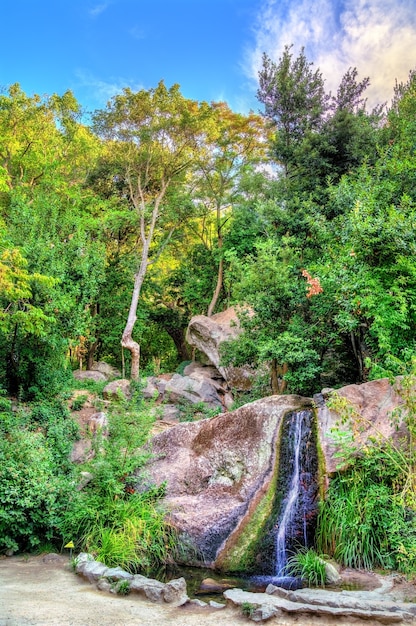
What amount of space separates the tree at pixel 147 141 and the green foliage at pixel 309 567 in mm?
10980

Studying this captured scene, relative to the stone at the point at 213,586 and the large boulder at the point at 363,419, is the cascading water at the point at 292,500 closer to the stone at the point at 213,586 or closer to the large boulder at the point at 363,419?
the large boulder at the point at 363,419

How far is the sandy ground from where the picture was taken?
4.25 m

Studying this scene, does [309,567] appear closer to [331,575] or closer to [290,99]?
[331,575]

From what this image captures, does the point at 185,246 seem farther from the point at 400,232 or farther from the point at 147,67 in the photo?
the point at 400,232

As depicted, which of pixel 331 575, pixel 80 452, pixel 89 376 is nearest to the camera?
pixel 331 575

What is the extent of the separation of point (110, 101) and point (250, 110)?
664 cm

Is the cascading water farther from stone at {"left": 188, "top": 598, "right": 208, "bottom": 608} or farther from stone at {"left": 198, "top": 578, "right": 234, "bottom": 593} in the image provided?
stone at {"left": 188, "top": 598, "right": 208, "bottom": 608}

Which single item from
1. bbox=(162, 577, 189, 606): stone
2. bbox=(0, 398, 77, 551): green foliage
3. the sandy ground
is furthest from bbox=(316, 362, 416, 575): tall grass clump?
bbox=(0, 398, 77, 551): green foliage

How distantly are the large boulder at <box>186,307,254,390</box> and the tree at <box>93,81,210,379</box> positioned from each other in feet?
8.16

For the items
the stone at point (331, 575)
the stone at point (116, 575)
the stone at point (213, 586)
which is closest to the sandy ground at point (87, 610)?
the stone at point (116, 575)

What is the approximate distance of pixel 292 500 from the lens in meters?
7.20

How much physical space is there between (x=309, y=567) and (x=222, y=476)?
2.16 metres

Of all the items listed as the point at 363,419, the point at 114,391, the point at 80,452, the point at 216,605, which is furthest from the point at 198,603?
the point at 114,391

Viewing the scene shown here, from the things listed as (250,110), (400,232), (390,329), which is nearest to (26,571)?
(390,329)
